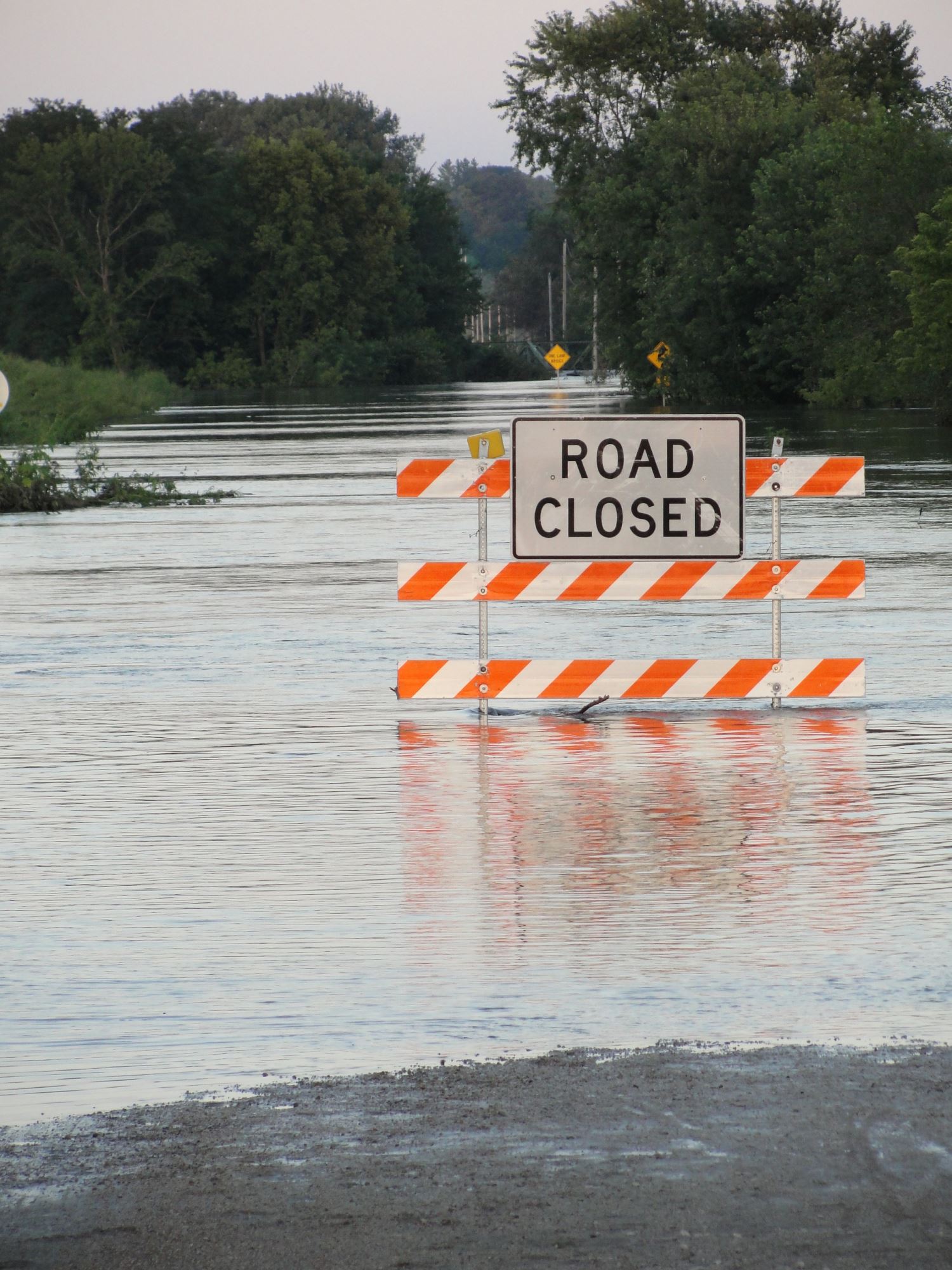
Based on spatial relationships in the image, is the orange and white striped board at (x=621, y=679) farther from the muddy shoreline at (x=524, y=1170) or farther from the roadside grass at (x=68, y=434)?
the roadside grass at (x=68, y=434)

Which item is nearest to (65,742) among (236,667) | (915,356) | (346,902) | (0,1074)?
(236,667)

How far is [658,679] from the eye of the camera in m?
11.1

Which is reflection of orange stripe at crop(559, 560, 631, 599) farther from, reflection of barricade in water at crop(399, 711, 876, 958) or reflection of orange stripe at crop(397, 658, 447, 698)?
reflection of orange stripe at crop(397, 658, 447, 698)

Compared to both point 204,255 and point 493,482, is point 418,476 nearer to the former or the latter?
point 493,482

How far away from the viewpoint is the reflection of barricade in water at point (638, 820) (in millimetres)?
7047

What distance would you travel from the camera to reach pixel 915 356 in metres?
51.6

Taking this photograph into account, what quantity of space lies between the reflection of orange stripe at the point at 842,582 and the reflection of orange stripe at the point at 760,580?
19 centimetres

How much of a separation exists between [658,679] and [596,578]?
585 mm

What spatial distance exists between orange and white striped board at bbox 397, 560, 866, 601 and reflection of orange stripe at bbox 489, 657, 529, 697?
33cm

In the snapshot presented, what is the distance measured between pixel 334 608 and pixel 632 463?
5.34 meters

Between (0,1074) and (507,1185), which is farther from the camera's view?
(0,1074)

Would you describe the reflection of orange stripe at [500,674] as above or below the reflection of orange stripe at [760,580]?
below

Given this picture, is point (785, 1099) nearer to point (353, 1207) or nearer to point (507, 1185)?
point (507, 1185)

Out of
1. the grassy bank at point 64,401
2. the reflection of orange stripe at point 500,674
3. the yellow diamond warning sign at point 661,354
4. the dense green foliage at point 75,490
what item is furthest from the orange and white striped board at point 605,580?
the yellow diamond warning sign at point 661,354
